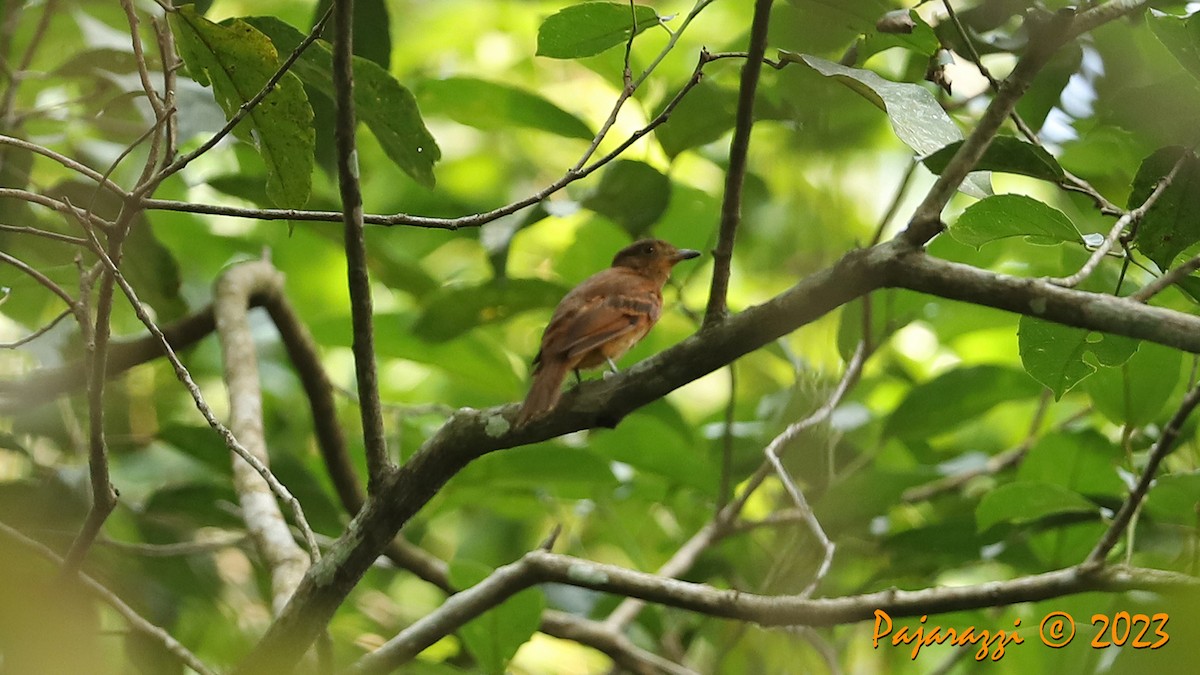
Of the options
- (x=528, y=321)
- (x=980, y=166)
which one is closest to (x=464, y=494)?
(x=980, y=166)

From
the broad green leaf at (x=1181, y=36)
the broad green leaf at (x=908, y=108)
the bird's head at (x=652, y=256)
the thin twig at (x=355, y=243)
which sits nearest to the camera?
the thin twig at (x=355, y=243)

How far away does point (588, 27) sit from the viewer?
232 cm

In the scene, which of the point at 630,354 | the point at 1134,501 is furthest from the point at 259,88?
the point at 630,354

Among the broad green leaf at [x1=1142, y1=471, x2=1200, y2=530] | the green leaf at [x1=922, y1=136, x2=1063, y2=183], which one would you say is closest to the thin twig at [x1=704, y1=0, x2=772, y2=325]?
the green leaf at [x1=922, y1=136, x2=1063, y2=183]

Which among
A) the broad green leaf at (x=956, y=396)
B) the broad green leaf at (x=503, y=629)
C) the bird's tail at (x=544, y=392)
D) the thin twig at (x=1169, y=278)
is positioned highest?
the bird's tail at (x=544, y=392)

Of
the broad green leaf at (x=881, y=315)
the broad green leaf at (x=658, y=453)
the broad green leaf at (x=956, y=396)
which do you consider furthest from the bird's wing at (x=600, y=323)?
the broad green leaf at (x=956, y=396)

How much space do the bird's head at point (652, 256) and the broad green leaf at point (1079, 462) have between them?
1.28 m

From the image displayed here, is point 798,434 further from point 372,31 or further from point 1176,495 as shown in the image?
point 372,31

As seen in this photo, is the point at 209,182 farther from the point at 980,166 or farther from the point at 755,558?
the point at 980,166

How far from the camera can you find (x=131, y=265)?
341cm

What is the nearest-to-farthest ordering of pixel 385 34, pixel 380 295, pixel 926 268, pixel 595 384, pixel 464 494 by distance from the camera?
pixel 926 268 → pixel 595 384 → pixel 385 34 → pixel 464 494 → pixel 380 295

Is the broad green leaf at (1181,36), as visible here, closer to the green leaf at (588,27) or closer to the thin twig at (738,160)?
the thin twig at (738,160)

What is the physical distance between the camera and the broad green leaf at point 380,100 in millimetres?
2391

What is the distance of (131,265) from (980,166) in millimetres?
2407
